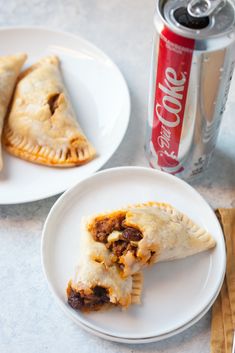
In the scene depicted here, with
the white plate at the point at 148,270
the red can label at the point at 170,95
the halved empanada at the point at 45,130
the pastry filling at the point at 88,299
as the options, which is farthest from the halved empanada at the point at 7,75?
the pastry filling at the point at 88,299

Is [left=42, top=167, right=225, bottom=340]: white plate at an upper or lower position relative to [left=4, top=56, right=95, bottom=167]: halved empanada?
lower

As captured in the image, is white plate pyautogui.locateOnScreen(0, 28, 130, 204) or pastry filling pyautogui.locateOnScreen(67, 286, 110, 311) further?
white plate pyautogui.locateOnScreen(0, 28, 130, 204)

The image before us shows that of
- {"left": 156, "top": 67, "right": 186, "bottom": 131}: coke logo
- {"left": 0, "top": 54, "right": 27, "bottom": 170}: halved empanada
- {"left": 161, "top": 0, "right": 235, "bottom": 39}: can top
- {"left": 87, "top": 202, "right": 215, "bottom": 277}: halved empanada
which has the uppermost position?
{"left": 161, "top": 0, "right": 235, "bottom": 39}: can top

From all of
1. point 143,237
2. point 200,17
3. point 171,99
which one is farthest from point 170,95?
point 143,237

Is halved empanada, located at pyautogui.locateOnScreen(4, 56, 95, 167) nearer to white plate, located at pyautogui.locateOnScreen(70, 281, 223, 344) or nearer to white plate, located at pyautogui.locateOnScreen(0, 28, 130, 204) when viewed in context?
white plate, located at pyautogui.locateOnScreen(0, 28, 130, 204)

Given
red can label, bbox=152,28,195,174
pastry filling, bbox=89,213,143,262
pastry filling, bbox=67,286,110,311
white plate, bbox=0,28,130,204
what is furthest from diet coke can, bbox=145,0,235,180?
pastry filling, bbox=67,286,110,311

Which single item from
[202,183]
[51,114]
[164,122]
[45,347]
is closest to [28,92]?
[51,114]
